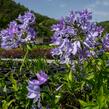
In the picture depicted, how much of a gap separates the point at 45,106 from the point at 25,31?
2.00 feet

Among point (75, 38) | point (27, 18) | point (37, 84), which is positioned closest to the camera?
point (37, 84)

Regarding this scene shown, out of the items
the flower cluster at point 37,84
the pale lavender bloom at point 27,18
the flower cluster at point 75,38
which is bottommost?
the flower cluster at point 37,84

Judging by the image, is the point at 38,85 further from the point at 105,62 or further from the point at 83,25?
the point at 105,62

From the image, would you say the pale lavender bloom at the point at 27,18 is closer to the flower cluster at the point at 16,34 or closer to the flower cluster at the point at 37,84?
the flower cluster at the point at 16,34

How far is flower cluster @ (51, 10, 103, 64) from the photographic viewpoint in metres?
2.75

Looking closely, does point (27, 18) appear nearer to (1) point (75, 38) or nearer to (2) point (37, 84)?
(1) point (75, 38)

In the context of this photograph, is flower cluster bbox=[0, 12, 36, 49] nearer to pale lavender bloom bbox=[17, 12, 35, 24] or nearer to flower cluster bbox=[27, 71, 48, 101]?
pale lavender bloom bbox=[17, 12, 35, 24]

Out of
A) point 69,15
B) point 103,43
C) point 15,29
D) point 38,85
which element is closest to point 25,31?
point 15,29

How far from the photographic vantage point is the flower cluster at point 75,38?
2.75m

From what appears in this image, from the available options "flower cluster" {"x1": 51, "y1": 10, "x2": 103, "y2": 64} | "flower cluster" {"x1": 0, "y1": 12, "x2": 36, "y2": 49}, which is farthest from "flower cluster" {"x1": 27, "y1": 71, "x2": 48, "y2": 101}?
"flower cluster" {"x1": 0, "y1": 12, "x2": 36, "y2": 49}

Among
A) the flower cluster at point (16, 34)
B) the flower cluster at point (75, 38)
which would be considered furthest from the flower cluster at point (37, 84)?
the flower cluster at point (16, 34)

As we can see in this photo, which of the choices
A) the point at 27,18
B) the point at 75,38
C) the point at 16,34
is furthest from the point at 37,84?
the point at 27,18

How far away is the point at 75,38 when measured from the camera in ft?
9.11

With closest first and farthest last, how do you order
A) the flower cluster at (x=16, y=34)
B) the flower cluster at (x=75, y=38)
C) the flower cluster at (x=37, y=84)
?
the flower cluster at (x=37, y=84) → the flower cluster at (x=75, y=38) → the flower cluster at (x=16, y=34)
